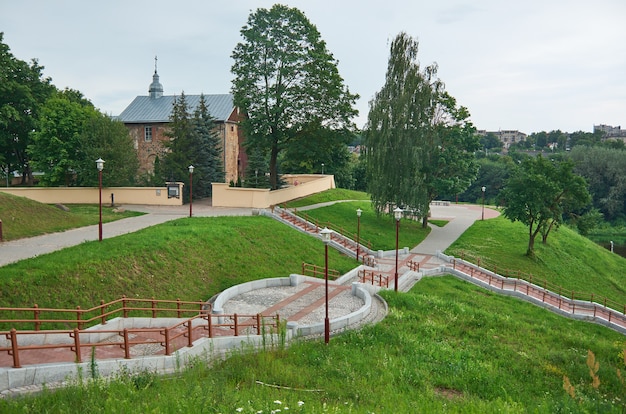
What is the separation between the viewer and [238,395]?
881cm

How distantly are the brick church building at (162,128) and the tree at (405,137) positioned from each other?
64.0 ft

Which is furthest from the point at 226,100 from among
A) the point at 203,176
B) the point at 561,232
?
the point at 561,232

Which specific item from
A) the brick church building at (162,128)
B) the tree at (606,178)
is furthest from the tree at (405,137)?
the tree at (606,178)

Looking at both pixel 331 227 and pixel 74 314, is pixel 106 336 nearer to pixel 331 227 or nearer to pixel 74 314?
pixel 74 314

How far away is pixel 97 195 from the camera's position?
34.3 m

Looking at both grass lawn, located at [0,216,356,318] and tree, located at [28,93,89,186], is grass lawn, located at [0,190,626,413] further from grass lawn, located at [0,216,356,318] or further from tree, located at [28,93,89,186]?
tree, located at [28,93,89,186]

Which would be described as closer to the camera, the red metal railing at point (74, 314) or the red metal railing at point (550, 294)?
the red metal railing at point (74, 314)

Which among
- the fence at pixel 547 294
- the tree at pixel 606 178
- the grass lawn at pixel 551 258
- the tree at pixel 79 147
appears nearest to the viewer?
the fence at pixel 547 294

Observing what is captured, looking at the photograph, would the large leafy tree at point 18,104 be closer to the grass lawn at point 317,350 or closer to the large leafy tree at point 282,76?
the large leafy tree at point 282,76

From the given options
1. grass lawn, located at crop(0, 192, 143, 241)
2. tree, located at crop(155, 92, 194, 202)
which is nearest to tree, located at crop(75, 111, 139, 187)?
tree, located at crop(155, 92, 194, 202)

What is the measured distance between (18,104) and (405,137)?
34188mm

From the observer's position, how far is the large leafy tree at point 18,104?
134 feet

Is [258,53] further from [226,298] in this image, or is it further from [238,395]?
[238,395]

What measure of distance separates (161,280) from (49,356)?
25.5 ft
